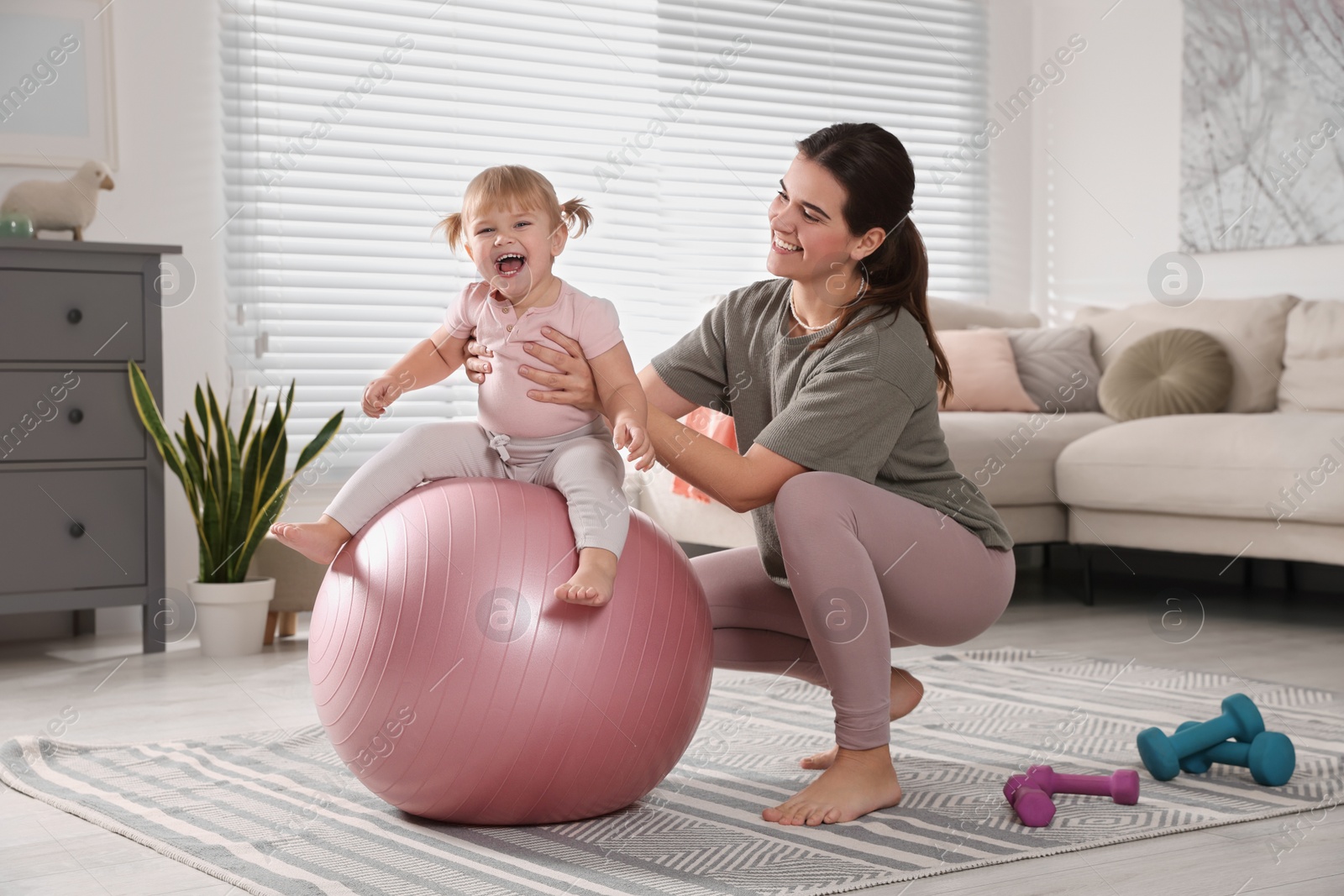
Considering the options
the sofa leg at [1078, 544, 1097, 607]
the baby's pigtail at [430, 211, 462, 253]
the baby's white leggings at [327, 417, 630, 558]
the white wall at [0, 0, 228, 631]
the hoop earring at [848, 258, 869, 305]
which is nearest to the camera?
the baby's white leggings at [327, 417, 630, 558]

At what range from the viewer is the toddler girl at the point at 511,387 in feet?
5.83

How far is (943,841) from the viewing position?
1719 mm

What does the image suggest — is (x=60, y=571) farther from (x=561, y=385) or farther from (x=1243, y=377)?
(x=1243, y=377)

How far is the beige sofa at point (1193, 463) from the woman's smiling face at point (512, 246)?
6.10 feet

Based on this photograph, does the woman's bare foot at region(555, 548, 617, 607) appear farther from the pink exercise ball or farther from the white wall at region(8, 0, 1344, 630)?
the white wall at region(8, 0, 1344, 630)

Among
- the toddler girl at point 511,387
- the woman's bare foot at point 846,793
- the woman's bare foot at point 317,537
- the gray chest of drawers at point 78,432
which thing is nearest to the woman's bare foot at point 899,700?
the woman's bare foot at point 846,793

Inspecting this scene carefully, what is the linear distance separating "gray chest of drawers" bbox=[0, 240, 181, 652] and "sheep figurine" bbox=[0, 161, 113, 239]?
6.2 inches

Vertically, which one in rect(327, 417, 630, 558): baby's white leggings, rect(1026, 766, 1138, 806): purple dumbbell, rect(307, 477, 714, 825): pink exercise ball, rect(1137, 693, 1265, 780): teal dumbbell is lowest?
rect(1026, 766, 1138, 806): purple dumbbell

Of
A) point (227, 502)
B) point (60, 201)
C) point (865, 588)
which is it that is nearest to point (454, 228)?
point (865, 588)

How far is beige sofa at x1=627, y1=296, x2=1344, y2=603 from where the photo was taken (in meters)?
3.34

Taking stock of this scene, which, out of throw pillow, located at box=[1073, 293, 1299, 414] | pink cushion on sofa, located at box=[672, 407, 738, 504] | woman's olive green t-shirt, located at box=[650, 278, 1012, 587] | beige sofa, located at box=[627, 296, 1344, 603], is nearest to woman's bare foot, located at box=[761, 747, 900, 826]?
woman's olive green t-shirt, located at box=[650, 278, 1012, 587]

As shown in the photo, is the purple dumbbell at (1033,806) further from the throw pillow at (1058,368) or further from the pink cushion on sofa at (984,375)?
the throw pillow at (1058,368)

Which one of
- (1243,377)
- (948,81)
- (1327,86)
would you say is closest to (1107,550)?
(1243,377)

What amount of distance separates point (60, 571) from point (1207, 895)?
106 inches
